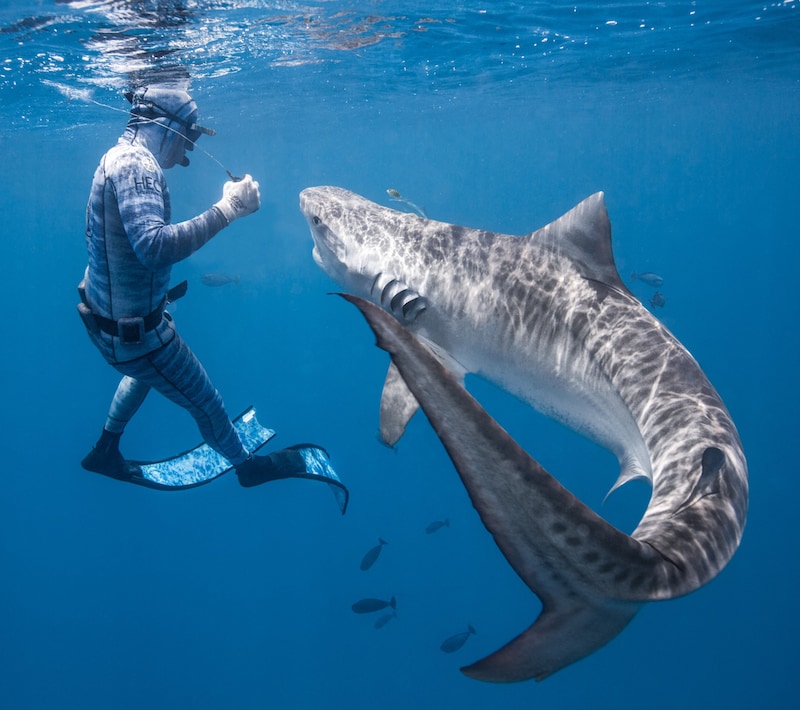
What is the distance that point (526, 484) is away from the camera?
1535 mm

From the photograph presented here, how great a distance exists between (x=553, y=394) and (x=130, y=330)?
3.45m

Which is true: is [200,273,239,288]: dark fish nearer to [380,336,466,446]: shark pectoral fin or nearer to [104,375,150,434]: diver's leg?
[104,375,150,434]: diver's leg

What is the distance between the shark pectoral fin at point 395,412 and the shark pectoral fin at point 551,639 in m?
2.57

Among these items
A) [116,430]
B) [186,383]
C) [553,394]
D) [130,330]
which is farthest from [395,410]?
[116,430]

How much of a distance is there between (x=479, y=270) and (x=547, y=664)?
3.18 m

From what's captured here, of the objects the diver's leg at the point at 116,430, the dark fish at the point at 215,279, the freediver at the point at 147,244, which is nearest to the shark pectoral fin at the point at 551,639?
the freediver at the point at 147,244

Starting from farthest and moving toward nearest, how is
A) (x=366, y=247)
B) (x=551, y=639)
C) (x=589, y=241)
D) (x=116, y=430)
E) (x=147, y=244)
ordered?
(x=116, y=430)
(x=366, y=247)
(x=589, y=241)
(x=147, y=244)
(x=551, y=639)

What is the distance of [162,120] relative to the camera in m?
4.79

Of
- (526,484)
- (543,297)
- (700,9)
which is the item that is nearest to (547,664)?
(526,484)

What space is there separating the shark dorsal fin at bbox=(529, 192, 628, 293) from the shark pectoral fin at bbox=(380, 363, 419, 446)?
5.35 ft

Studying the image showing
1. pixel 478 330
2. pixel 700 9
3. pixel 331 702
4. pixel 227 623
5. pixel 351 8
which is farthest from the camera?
pixel 227 623

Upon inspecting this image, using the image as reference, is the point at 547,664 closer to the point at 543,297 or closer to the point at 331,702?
the point at 543,297

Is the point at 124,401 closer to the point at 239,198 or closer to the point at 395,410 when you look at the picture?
the point at 239,198

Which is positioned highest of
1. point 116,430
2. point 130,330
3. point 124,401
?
point 130,330
